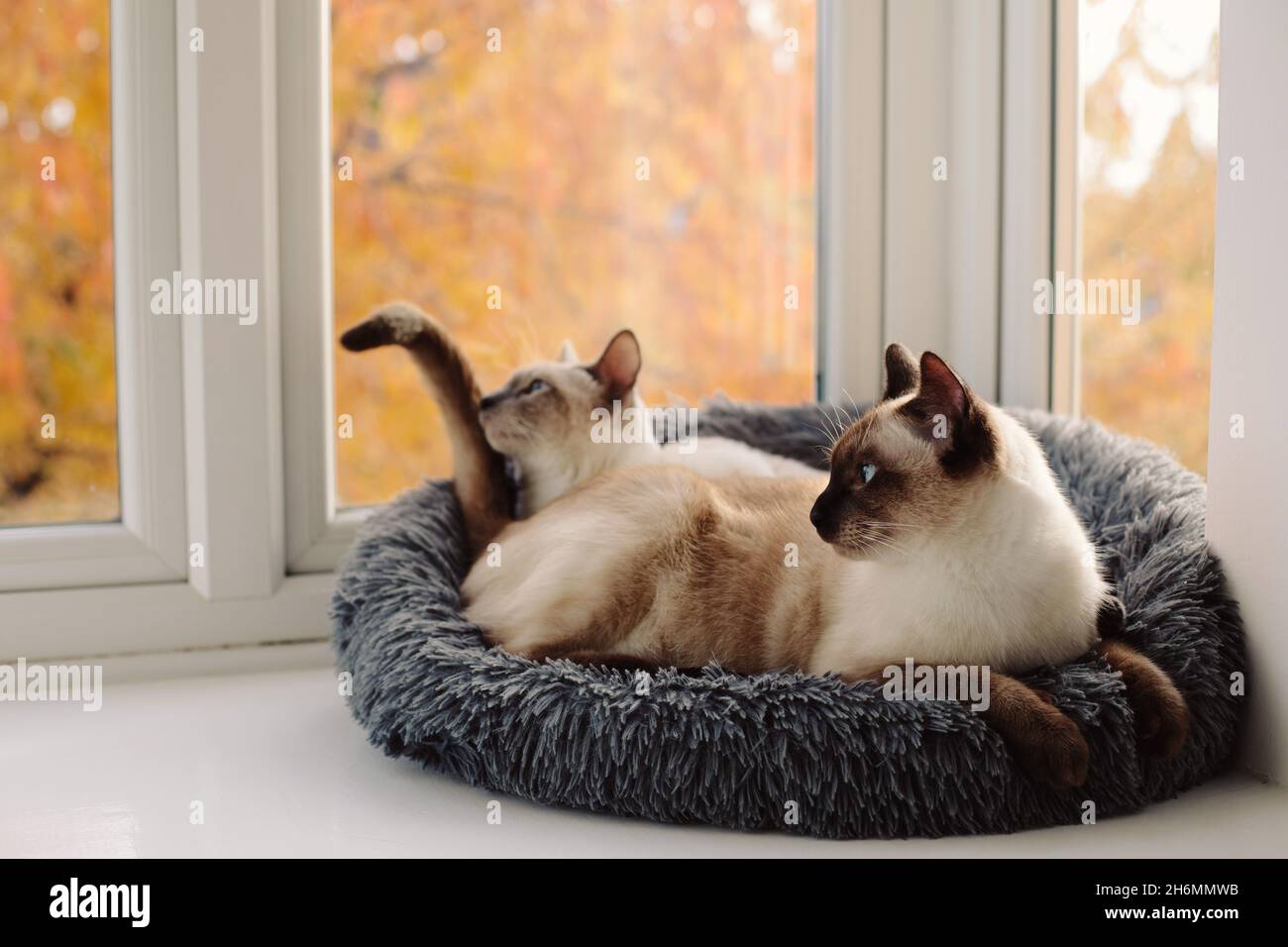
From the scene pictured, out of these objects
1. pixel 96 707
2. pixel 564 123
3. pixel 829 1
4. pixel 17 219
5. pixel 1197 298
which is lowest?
pixel 96 707

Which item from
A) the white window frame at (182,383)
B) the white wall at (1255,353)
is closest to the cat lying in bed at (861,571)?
the white wall at (1255,353)

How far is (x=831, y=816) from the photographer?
3.51 ft

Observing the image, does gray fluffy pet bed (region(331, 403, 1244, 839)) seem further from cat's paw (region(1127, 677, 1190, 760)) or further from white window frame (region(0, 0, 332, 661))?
white window frame (region(0, 0, 332, 661))

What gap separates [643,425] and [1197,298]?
0.82 metres

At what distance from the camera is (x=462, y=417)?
1.65 metres

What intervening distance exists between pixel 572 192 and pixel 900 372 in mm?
963

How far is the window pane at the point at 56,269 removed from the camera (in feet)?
5.48

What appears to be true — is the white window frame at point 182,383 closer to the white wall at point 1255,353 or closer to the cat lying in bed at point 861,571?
the cat lying in bed at point 861,571

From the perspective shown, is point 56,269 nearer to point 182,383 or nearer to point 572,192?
point 182,383

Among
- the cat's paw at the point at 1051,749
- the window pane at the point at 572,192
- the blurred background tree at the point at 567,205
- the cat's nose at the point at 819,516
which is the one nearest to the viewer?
the cat's paw at the point at 1051,749

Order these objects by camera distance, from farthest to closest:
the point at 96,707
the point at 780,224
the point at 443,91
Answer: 1. the point at 780,224
2. the point at 443,91
3. the point at 96,707

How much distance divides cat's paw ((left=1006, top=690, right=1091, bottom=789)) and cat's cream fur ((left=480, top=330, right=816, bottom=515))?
68 cm
